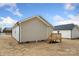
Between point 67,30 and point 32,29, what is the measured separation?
95cm

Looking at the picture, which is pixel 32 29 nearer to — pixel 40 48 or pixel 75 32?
pixel 40 48

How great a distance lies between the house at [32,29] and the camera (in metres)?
5.41

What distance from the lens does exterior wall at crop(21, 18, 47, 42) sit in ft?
18.0

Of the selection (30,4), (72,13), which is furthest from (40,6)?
(72,13)

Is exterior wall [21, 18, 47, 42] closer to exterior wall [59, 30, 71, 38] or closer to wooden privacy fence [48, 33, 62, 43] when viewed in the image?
wooden privacy fence [48, 33, 62, 43]

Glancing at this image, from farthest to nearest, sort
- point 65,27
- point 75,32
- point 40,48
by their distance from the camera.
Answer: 1. point 65,27
2. point 75,32
3. point 40,48

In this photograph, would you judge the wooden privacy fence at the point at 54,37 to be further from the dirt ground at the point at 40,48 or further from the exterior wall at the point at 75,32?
the exterior wall at the point at 75,32

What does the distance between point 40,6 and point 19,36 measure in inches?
41.3

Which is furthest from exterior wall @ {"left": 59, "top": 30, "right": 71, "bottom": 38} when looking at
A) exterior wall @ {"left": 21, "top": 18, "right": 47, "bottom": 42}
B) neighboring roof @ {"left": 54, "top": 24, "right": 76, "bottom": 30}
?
exterior wall @ {"left": 21, "top": 18, "right": 47, "bottom": 42}

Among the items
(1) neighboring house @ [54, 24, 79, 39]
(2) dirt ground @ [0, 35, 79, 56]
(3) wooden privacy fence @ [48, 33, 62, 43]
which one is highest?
(1) neighboring house @ [54, 24, 79, 39]

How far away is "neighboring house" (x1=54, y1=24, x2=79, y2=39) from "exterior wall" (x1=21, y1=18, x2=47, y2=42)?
47 centimetres


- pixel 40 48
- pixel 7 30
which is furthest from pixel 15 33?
pixel 40 48

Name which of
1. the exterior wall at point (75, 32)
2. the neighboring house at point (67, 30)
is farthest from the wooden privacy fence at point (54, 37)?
the exterior wall at point (75, 32)

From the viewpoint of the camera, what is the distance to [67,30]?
5.51m
